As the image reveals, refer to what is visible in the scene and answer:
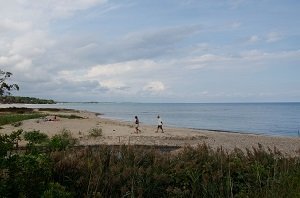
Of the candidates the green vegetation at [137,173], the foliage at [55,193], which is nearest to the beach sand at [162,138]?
the green vegetation at [137,173]

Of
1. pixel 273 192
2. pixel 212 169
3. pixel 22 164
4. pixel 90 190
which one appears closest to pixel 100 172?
pixel 90 190

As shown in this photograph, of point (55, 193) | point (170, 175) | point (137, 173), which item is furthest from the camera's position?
point (170, 175)

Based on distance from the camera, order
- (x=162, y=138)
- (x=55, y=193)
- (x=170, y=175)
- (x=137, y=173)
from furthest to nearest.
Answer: (x=162, y=138)
(x=170, y=175)
(x=137, y=173)
(x=55, y=193)

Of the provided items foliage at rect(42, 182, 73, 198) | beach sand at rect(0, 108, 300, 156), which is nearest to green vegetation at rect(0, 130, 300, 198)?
foliage at rect(42, 182, 73, 198)

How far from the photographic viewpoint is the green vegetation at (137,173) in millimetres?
4395

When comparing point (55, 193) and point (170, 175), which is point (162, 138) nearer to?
point (170, 175)

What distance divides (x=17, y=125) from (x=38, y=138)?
102 ft

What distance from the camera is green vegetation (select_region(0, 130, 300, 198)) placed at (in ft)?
14.4

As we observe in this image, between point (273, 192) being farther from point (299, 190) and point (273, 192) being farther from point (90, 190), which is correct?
point (90, 190)

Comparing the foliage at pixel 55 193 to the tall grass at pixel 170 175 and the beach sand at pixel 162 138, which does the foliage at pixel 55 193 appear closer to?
the tall grass at pixel 170 175

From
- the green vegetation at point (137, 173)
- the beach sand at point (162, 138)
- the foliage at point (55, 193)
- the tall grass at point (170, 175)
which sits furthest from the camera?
the beach sand at point (162, 138)

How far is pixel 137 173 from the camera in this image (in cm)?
524

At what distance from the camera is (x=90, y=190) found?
4910 millimetres

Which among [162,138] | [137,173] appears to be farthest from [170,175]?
[162,138]
